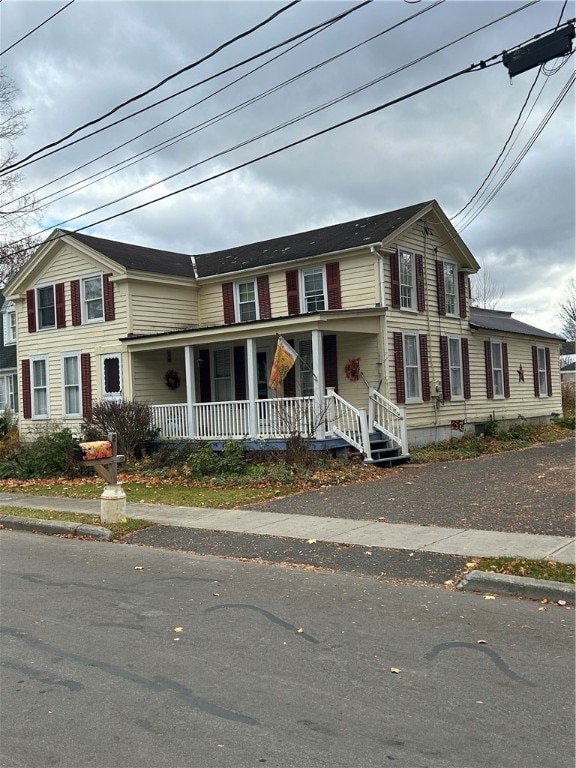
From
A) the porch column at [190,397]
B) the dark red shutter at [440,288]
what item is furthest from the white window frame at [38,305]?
the dark red shutter at [440,288]

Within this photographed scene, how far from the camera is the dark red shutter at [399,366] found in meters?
18.0

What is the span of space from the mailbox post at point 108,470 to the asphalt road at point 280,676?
2.97 meters

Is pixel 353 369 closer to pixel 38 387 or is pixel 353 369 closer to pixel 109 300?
pixel 109 300

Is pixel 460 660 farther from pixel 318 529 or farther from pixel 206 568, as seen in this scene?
pixel 318 529

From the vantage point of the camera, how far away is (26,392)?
23.3 metres

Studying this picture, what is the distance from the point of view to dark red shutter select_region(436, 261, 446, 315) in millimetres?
20250

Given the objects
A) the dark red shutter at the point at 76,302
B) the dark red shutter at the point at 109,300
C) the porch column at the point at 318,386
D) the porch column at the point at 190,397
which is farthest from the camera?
the dark red shutter at the point at 76,302

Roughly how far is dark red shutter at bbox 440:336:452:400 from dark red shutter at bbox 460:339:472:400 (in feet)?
3.25

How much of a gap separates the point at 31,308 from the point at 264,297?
874 centimetres

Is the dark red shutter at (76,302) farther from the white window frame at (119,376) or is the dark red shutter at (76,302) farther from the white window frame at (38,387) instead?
the white window frame at (38,387)

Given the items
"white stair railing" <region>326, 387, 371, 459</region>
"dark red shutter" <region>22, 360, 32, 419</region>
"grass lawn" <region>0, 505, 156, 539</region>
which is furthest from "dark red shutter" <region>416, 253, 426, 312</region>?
"dark red shutter" <region>22, 360, 32, 419</region>

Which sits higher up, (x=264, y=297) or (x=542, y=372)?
(x=264, y=297)

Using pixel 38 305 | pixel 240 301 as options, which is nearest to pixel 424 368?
pixel 240 301

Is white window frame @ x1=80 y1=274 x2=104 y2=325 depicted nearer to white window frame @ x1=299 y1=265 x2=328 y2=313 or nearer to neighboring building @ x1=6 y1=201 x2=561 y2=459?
neighboring building @ x1=6 y1=201 x2=561 y2=459
